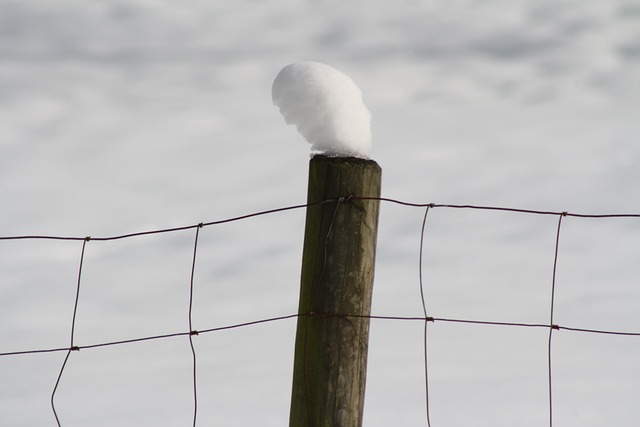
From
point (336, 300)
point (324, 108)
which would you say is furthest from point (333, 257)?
point (324, 108)

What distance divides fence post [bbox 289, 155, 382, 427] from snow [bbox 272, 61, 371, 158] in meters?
0.08

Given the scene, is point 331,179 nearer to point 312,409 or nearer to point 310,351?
point 310,351

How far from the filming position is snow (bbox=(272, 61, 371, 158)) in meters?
3.51

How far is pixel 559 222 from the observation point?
3975mm

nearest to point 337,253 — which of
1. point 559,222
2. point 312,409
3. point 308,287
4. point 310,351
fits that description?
point 308,287

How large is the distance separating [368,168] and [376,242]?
11.8 inches

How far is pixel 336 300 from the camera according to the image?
340cm

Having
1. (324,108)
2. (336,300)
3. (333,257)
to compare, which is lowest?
(336,300)

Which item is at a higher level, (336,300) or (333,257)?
(333,257)

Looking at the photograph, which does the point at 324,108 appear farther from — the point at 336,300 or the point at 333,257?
the point at 336,300

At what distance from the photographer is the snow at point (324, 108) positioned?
3.51m

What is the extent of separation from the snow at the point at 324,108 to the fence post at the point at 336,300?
0.08 m

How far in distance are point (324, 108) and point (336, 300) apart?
768 millimetres

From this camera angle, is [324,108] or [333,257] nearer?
[333,257]
